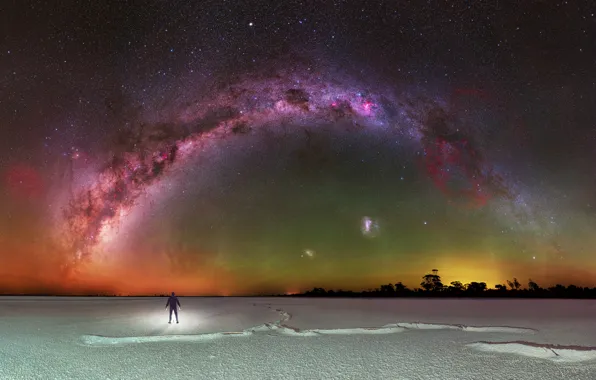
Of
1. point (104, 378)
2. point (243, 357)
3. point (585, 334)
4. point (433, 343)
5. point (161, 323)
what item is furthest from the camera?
point (161, 323)

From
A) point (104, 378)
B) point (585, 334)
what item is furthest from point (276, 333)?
point (585, 334)

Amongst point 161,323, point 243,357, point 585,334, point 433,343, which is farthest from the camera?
point 161,323

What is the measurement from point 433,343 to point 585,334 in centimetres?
749

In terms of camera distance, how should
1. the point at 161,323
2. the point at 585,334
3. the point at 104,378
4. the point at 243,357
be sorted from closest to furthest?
the point at 104,378 < the point at 243,357 < the point at 585,334 < the point at 161,323

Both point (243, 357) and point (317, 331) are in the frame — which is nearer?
point (243, 357)

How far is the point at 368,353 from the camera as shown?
1305 centimetres

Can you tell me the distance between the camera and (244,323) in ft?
70.6

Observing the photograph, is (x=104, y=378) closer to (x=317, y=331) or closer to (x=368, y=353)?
(x=368, y=353)

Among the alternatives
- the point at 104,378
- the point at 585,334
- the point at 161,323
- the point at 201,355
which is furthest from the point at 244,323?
the point at 585,334

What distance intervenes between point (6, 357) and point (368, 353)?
35.3 ft

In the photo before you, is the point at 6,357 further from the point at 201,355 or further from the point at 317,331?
the point at 317,331

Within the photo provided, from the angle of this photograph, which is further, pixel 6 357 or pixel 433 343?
pixel 433 343

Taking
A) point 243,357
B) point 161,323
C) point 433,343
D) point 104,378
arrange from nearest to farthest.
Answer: point 104,378, point 243,357, point 433,343, point 161,323

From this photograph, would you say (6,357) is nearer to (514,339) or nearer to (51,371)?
(51,371)
